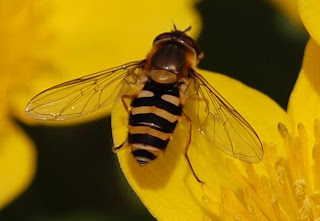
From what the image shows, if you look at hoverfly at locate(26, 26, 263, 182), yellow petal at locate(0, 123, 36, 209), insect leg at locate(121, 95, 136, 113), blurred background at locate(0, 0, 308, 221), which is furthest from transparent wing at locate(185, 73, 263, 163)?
blurred background at locate(0, 0, 308, 221)

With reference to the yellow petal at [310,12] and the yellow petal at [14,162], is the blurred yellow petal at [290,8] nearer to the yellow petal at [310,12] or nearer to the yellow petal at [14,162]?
the yellow petal at [310,12]

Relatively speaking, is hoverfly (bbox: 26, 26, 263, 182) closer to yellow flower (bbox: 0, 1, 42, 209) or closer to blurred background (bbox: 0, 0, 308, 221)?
yellow flower (bbox: 0, 1, 42, 209)

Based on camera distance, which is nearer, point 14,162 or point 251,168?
point 251,168

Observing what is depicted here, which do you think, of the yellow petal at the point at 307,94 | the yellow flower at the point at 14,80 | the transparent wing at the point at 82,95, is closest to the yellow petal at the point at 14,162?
the yellow flower at the point at 14,80

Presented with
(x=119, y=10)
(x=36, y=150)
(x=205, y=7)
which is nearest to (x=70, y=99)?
(x=36, y=150)

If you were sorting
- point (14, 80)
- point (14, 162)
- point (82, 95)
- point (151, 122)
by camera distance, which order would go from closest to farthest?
point (151, 122) < point (82, 95) < point (14, 162) < point (14, 80)

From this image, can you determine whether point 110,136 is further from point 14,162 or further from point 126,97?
point 126,97

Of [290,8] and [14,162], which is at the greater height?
[290,8]

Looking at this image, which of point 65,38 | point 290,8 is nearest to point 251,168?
point 290,8
